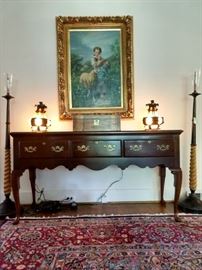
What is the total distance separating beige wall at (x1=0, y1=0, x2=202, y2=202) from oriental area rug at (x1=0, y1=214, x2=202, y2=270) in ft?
1.93

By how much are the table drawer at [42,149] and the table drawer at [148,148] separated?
55 centimetres

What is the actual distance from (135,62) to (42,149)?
142 cm

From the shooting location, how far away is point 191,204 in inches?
96.0

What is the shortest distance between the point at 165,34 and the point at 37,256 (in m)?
2.48

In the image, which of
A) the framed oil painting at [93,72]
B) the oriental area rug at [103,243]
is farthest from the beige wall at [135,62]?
the oriental area rug at [103,243]

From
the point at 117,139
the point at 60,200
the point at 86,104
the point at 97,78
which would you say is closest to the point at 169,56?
the point at 97,78

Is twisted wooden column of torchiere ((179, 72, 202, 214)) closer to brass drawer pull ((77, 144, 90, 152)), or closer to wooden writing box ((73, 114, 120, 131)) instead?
wooden writing box ((73, 114, 120, 131))

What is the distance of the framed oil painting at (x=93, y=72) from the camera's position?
272cm

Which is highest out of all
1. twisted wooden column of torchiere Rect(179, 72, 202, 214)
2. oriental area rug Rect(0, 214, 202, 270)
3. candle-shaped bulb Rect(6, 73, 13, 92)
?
candle-shaped bulb Rect(6, 73, 13, 92)

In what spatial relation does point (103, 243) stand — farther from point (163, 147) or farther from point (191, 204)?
point (191, 204)

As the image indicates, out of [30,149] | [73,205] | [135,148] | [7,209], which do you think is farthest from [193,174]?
[7,209]

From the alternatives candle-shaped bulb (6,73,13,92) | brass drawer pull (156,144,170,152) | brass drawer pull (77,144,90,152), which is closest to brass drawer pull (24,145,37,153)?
brass drawer pull (77,144,90,152)

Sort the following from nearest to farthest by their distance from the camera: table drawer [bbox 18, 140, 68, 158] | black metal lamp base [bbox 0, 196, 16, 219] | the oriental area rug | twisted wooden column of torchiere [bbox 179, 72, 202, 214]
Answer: the oriental area rug < table drawer [bbox 18, 140, 68, 158] < black metal lamp base [bbox 0, 196, 16, 219] < twisted wooden column of torchiere [bbox 179, 72, 202, 214]

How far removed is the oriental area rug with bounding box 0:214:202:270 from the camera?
1438 millimetres
